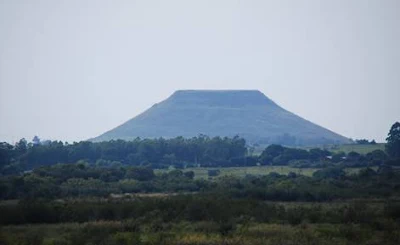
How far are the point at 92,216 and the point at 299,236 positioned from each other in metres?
14.6

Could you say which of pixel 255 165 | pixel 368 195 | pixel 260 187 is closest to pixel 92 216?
pixel 260 187

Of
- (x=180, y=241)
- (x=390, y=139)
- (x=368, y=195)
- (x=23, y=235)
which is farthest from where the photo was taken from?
(x=390, y=139)

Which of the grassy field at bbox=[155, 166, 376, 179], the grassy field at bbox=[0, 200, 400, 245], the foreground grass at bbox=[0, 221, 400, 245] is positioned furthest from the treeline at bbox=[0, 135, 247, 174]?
the foreground grass at bbox=[0, 221, 400, 245]

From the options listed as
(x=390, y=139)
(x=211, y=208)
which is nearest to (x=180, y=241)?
(x=211, y=208)

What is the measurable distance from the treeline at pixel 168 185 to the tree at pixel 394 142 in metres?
37.3

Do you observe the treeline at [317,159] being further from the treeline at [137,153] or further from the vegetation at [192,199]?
the treeline at [137,153]

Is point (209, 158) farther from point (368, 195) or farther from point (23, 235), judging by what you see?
point (23, 235)

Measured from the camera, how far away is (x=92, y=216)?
3988 centimetres

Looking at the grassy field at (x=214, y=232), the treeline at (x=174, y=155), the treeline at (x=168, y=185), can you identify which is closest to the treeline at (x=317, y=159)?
the treeline at (x=174, y=155)

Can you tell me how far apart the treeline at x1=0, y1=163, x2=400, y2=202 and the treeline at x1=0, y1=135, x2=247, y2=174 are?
1133 inches

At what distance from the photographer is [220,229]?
33000mm

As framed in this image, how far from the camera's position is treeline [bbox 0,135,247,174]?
4090 inches

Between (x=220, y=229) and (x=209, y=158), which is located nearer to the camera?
(x=220, y=229)

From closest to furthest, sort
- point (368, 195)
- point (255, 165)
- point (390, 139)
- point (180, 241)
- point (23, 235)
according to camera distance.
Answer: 1. point (180, 241)
2. point (23, 235)
3. point (368, 195)
4. point (255, 165)
5. point (390, 139)
